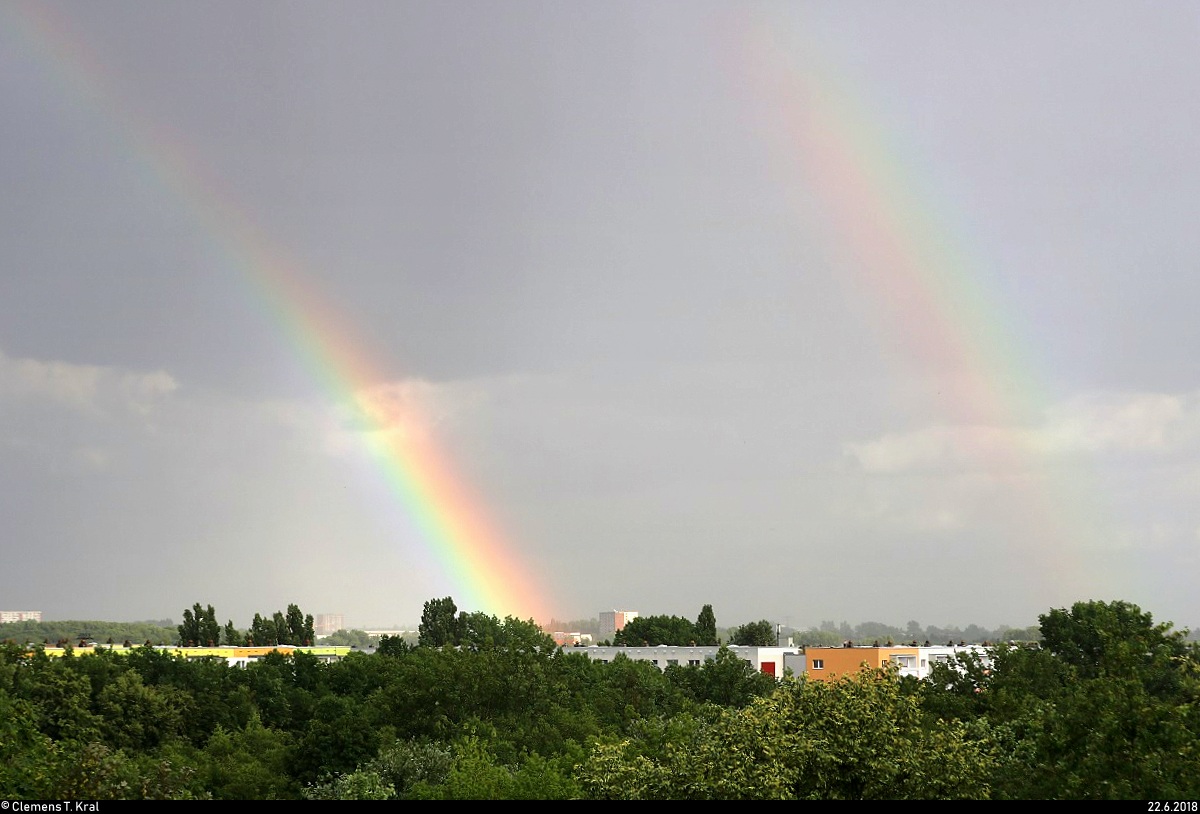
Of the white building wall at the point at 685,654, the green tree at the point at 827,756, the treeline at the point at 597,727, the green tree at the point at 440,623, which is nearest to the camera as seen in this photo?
the green tree at the point at 827,756

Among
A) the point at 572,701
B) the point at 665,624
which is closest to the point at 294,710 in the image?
the point at 572,701

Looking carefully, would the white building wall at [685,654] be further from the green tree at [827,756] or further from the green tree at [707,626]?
the green tree at [827,756]

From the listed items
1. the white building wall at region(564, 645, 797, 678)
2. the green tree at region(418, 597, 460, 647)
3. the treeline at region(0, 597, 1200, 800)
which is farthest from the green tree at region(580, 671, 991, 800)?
the green tree at region(418, 597, 460, 647)

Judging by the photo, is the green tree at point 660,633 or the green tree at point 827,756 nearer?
the green tree at point 827,756

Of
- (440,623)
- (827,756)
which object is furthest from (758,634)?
(827,756)

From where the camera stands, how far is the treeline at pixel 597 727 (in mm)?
24297

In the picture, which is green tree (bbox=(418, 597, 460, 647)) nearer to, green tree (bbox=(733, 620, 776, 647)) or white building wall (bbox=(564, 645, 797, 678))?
white building wall (bbox=(564, 645, 797, 678))

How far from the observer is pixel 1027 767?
30047 millimetres

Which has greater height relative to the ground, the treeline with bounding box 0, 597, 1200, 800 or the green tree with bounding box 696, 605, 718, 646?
the green tree with bounding box 696, 605, 718, 646

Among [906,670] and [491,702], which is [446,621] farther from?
[491,702]

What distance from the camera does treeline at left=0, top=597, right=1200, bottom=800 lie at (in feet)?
79.7

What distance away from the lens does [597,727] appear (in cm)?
6206

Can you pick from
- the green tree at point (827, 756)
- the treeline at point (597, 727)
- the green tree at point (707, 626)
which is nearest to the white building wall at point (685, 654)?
the green tree at point (707, 626)

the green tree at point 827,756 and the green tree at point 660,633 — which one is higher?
the green tree at point 660,633
